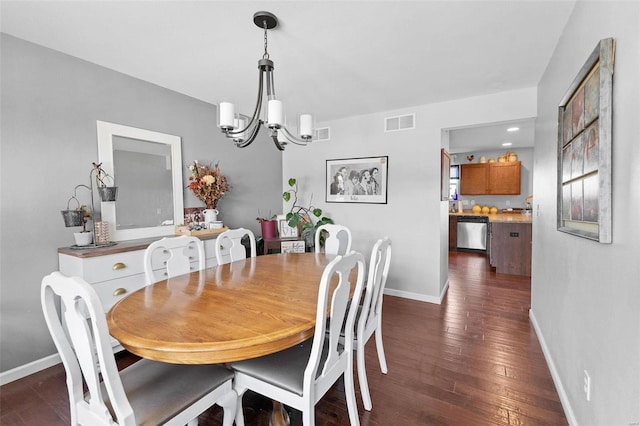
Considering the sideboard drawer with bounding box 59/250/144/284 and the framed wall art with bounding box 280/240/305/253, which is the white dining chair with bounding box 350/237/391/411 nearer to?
the framed wall art with bounding box 280/240/305/253

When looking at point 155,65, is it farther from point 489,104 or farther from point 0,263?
point 489,104

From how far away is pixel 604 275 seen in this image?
1259mm

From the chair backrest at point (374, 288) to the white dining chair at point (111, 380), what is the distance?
0.81 m

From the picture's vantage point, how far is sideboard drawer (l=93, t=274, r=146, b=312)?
7.20 feet

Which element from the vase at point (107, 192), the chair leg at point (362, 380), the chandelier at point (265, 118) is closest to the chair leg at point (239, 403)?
the chair leg at point (362, 380)

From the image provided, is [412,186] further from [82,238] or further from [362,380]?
[82,238]

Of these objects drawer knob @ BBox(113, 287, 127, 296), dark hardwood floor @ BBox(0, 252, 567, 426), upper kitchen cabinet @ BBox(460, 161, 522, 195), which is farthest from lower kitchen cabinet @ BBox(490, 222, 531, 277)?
drawer knob @ BBox(113, 287, 127, 296)

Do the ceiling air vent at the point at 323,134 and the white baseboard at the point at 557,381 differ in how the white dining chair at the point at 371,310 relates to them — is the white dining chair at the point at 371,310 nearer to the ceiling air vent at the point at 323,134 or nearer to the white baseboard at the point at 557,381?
the white baseboard at the point at 557,381

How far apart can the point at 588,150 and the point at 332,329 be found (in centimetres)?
151

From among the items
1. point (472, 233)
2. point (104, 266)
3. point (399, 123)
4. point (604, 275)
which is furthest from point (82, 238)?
point (472, 233)

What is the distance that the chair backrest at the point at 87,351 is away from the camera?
0.96 m

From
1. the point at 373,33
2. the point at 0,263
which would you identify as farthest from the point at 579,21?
the point at 0,263

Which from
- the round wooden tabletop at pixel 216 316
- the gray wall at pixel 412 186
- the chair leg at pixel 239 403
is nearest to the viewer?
the round wooden tabletop at pixel 216 316

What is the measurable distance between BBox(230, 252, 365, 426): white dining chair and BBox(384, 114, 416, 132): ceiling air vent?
278cm
